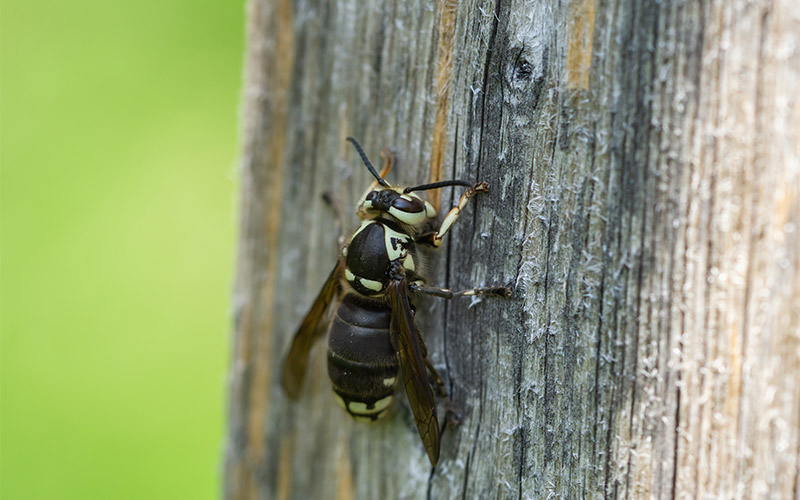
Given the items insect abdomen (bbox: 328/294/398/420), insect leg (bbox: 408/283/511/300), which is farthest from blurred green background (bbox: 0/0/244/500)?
insect leg (bbox: 408/283/511/300)

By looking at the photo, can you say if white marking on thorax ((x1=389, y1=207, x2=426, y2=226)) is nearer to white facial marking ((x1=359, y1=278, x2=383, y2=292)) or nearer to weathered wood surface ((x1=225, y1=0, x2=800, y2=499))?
weathered wood surface ((x1=225, y1=0, x2=800, y2=499))

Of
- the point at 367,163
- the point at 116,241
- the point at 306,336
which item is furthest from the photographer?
the point at 116,241

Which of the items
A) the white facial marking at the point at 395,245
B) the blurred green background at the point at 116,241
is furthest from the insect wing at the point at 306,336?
the blurred green background at the point at 116,241

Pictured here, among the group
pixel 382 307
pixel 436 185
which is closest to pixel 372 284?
pixel 382 307

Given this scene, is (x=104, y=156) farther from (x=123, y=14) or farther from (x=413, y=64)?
(x=413, y=64)

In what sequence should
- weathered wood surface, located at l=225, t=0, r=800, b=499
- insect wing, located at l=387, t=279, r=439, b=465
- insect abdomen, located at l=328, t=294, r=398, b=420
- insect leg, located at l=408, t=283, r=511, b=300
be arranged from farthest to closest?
insect abdomen, located at l=328, t=294, r=398, b=420, insect wing, located at l=387, t=279, r=439, b=465, insect leg, located at l=408, t=283, r=511, b=300, weathered wood surface, located at l=225, t=0, r=800, b=499

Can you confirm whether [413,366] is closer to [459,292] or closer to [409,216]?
[459,292]

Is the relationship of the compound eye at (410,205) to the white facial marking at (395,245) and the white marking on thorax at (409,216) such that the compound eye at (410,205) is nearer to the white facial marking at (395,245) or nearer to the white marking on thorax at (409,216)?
the white marking on thorax at (409,216)
